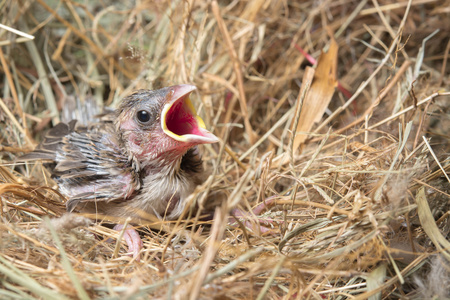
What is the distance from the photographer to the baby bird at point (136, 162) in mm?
1438

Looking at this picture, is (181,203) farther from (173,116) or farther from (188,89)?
(188,89)

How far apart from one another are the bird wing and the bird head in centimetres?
7

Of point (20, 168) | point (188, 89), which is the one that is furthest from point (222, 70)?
point (20, 168)

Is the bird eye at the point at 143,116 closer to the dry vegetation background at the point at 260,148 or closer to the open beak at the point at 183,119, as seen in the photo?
the open beak at the point at 183,119

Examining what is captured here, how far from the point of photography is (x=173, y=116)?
1.54 metres

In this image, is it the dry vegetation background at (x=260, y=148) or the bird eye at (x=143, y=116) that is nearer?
the dry vegetation background at (x=260, y=148)

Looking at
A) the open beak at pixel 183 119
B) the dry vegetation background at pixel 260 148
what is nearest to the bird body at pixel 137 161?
the open beak at pixel 183 119

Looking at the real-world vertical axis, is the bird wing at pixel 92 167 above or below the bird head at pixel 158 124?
below

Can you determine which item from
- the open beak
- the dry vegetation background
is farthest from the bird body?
the dry vegetation background

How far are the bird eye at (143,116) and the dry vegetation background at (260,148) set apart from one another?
13.0 inches

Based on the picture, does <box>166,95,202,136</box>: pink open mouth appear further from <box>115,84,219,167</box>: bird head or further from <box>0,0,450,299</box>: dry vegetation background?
<box>0,0,450,299</box>: dry vegetation background

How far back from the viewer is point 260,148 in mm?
2121

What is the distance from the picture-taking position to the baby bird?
1.44 m

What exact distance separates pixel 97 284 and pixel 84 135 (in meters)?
0.81
